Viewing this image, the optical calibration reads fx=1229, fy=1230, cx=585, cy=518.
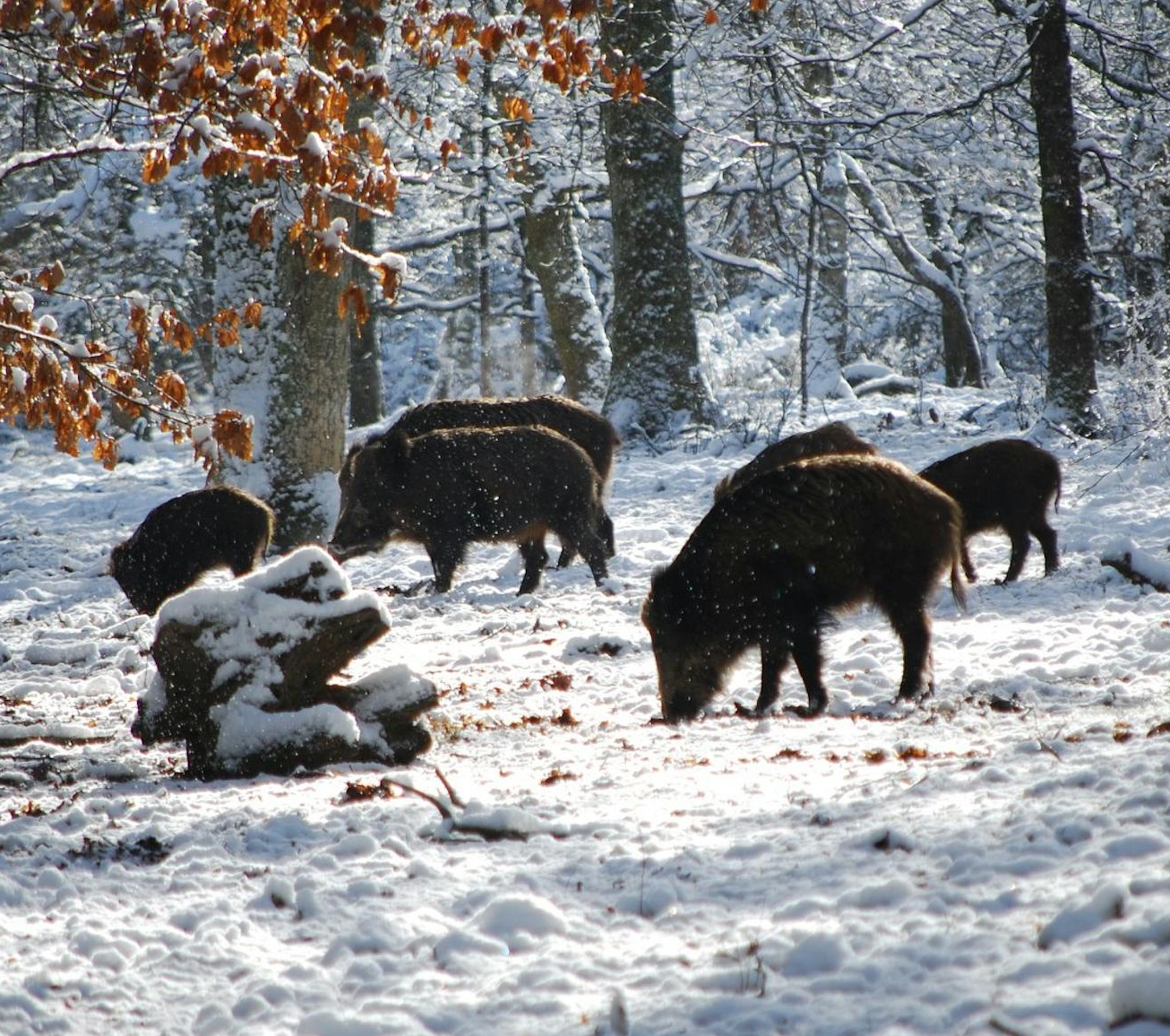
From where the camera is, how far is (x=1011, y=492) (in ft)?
29.9

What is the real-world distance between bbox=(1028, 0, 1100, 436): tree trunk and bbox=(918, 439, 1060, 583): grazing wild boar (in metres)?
3.47

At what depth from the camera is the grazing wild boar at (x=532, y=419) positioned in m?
11.9

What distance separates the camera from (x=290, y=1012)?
260 cm

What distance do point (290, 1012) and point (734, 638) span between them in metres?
4.01

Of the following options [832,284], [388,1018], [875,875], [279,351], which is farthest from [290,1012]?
[832,284]

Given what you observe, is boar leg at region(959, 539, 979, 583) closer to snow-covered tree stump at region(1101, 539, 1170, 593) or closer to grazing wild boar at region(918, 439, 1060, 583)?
grazing wild boar at region(918, 439, 1060, 583)

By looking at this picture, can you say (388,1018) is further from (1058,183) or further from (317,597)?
(1058,183)

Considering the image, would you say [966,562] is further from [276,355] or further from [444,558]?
[276,355]

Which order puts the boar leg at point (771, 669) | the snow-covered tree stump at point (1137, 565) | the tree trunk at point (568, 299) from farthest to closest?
the tree trunk at point (568, 299) < the snow-covered tree stump at point (1137, 565) < the boar leg at point (771, 669)

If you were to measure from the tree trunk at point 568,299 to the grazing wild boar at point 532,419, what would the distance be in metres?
5.91

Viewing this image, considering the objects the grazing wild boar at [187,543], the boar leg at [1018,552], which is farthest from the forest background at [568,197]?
the boar leg at [1018,552]

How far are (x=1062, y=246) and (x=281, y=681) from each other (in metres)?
10.5

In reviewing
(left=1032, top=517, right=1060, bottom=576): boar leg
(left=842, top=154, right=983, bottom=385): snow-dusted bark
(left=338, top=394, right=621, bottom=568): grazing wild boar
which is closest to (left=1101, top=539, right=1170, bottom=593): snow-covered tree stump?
(left=1032, top=517, right=1060, bottom=576): boar leg

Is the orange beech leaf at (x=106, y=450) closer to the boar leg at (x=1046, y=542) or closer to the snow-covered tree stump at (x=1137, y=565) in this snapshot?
the snow-covered tree stump at (x=1137, y=565)
